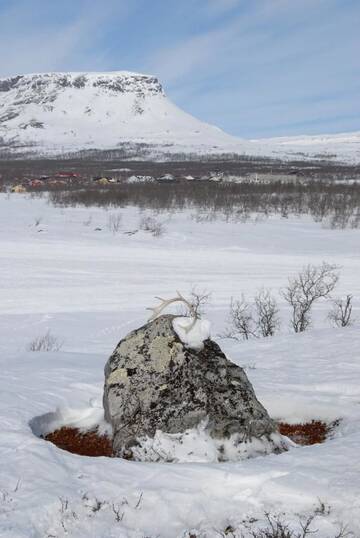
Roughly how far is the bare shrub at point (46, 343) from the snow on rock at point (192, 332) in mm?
7791

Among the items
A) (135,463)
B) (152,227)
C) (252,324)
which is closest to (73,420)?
(135,463)

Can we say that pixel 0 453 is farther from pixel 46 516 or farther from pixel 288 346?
pixel 288 346

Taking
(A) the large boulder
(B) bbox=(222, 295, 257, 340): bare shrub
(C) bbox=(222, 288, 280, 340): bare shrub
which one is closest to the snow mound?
(A) the large boulder

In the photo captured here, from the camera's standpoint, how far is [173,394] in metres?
4.48

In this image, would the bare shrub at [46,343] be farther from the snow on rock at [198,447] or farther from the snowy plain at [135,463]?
the snow on rock at [198,447]

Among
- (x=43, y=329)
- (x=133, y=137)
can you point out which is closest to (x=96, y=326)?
(x=43, y=329)

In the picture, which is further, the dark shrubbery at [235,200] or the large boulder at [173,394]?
Result: the dark shrubbery at [235,200]

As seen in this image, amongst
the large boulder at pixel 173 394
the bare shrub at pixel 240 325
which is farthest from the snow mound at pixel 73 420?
the bare shrub at pixel 240 325

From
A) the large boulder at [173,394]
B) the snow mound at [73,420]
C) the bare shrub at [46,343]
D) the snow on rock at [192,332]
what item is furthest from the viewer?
the bare shrub at [46,343]

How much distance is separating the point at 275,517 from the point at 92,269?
18.6 metres

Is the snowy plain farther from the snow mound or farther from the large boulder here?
the large boulder

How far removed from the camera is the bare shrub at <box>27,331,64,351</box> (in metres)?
12.0

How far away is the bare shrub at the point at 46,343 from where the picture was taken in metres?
12.0

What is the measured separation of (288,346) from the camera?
839 centimetres
